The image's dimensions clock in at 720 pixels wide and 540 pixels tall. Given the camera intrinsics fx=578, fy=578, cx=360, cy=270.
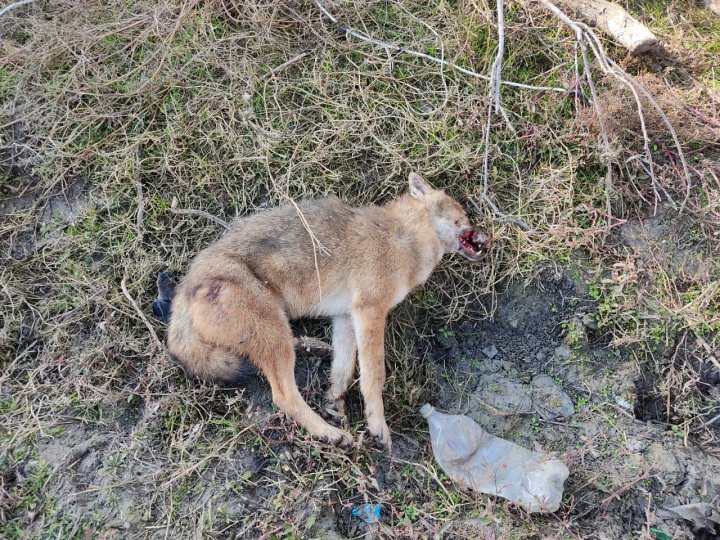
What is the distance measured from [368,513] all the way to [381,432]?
591 mm

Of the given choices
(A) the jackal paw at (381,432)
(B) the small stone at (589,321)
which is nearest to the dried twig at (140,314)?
(A) the jackal paw at (381,432)

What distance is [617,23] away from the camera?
5246mm

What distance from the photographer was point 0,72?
5.43 m

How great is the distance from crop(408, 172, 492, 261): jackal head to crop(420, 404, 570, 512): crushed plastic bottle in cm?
136

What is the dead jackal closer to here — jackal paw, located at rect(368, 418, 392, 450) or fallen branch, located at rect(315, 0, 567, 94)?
jackal paw, located at rect(368, 418, 392, 450)

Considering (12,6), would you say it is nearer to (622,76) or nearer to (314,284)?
(314,284)

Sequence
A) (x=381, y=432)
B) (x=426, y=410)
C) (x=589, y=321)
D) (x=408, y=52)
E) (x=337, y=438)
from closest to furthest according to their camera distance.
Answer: (x=337, y=438)
(x=381, y=432)
(x=426, y=410)
(x=589, y=321)
(x=408, y=52)

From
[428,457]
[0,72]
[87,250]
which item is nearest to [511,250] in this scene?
[428,457]

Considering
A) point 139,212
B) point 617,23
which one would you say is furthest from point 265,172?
point 617,23

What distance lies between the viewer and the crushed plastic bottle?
392 centimetres

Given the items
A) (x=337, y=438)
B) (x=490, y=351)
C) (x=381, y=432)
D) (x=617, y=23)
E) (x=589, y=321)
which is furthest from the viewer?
(x=617, y=23)

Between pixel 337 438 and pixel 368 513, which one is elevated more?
pixel 337 438

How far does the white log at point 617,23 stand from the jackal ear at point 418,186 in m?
2.28

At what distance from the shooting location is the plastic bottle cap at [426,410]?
4.43 meters
